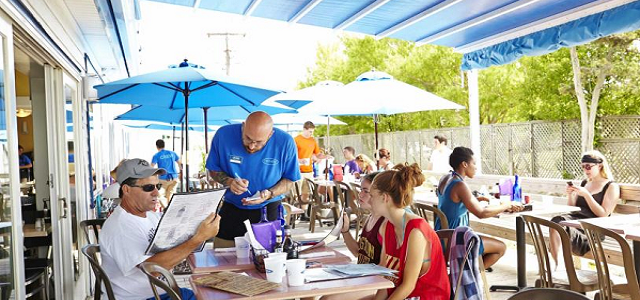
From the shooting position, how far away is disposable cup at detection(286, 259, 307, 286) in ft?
9.11

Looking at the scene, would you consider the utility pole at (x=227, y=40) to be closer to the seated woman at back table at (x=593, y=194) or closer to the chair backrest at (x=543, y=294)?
the seated woman at back table at (x=593, y=194)

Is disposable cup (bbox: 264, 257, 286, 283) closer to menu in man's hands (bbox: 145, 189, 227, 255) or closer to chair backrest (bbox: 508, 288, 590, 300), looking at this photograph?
menu in man's hands (bbox: 145, 189, 227, 255)

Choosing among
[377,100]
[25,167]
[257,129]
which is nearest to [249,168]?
[257,129]

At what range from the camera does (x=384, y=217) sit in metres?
3.59

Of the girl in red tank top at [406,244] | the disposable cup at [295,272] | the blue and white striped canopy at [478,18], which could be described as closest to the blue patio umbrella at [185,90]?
the blue and white striped canopy at [478,18]

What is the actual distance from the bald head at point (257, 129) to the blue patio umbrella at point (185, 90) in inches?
39.3

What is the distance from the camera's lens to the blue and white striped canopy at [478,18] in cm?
633

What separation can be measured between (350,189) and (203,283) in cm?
622

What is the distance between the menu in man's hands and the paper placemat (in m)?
0.24

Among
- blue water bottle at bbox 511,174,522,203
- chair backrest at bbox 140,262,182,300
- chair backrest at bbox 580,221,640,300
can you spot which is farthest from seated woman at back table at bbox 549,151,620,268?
chair backrest at bbox 140,262,182,300

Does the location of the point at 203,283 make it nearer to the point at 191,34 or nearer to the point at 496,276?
the point at 496,276

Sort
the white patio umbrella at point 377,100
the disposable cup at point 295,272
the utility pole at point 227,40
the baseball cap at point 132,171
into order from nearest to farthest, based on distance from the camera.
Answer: the disposable cup at point 295,272 → the baseball cap at point 132,171 → the white patio umbrella at point 377,100 → the utility pole at point 227,40

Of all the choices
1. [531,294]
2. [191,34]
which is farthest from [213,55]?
[531,294]

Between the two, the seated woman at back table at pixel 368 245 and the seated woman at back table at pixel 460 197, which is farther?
the seated woman at back table at pixel 460 197
